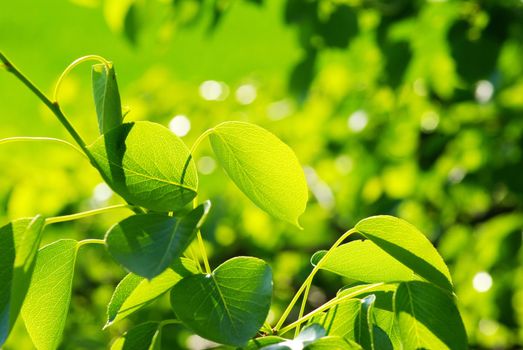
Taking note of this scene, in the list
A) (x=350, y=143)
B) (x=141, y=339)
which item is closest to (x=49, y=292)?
(x=141, y=339)

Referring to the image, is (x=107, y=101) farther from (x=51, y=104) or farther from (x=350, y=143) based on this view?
(x=350, y=143)

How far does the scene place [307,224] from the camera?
113 inches

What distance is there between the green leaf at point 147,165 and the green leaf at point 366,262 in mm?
162

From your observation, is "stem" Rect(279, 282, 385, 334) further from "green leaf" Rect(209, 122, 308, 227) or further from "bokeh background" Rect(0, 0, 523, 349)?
"bokeh background" Rect(0, 0, 523, 349)

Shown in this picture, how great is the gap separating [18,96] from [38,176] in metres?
5.30

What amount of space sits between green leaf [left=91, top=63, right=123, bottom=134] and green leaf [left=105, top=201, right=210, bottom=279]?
14 cm

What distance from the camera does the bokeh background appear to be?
2.26 m

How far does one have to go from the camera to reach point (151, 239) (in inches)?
25.6

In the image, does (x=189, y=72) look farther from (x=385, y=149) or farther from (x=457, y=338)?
(x=457, y=338)

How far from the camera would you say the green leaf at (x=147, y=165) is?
0.71 metres

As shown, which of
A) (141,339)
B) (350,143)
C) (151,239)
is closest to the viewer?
(151,239)

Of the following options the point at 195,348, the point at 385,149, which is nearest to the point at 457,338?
the point at 385,149

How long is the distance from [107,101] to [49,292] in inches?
7.7

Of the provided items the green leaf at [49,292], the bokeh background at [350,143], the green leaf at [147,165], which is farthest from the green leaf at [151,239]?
the bokeh background at [350,143]
